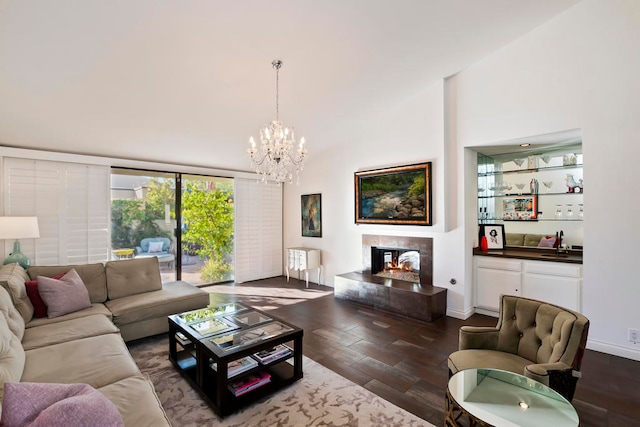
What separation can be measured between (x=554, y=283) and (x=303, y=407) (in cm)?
337

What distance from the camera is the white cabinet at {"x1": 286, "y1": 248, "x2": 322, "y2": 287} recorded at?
5.98 meters

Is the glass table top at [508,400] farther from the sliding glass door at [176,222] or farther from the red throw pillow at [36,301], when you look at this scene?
the sliding glass door at [176,222]

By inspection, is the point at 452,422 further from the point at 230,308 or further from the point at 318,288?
the point at 318,288

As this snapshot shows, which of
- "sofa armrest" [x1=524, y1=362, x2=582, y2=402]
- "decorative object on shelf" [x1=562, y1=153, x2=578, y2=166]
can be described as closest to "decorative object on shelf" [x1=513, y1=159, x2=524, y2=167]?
"decorative object on shelf" [x1=562, y1=153, x2=578, y2=166]

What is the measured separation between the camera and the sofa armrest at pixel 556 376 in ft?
5.96

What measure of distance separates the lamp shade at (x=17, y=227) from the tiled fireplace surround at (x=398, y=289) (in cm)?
421

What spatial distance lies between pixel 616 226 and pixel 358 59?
10.7 ft

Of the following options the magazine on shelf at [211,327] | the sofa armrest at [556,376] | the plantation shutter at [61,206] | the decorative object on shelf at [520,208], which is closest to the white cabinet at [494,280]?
the decorative object on shelf at [520,208]

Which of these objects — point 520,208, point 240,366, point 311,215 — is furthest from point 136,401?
point 520,208

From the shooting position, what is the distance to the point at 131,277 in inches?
151

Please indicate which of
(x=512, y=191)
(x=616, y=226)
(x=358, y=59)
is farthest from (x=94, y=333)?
(x=512, y=191)

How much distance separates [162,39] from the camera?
2.73 metres

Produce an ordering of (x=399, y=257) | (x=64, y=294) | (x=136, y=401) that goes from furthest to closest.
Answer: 1. (x=399, y=257)
2. (x=64, y=294)
3. (x=136, y=401)

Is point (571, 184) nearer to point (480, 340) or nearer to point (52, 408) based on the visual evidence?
point (480, 340)
